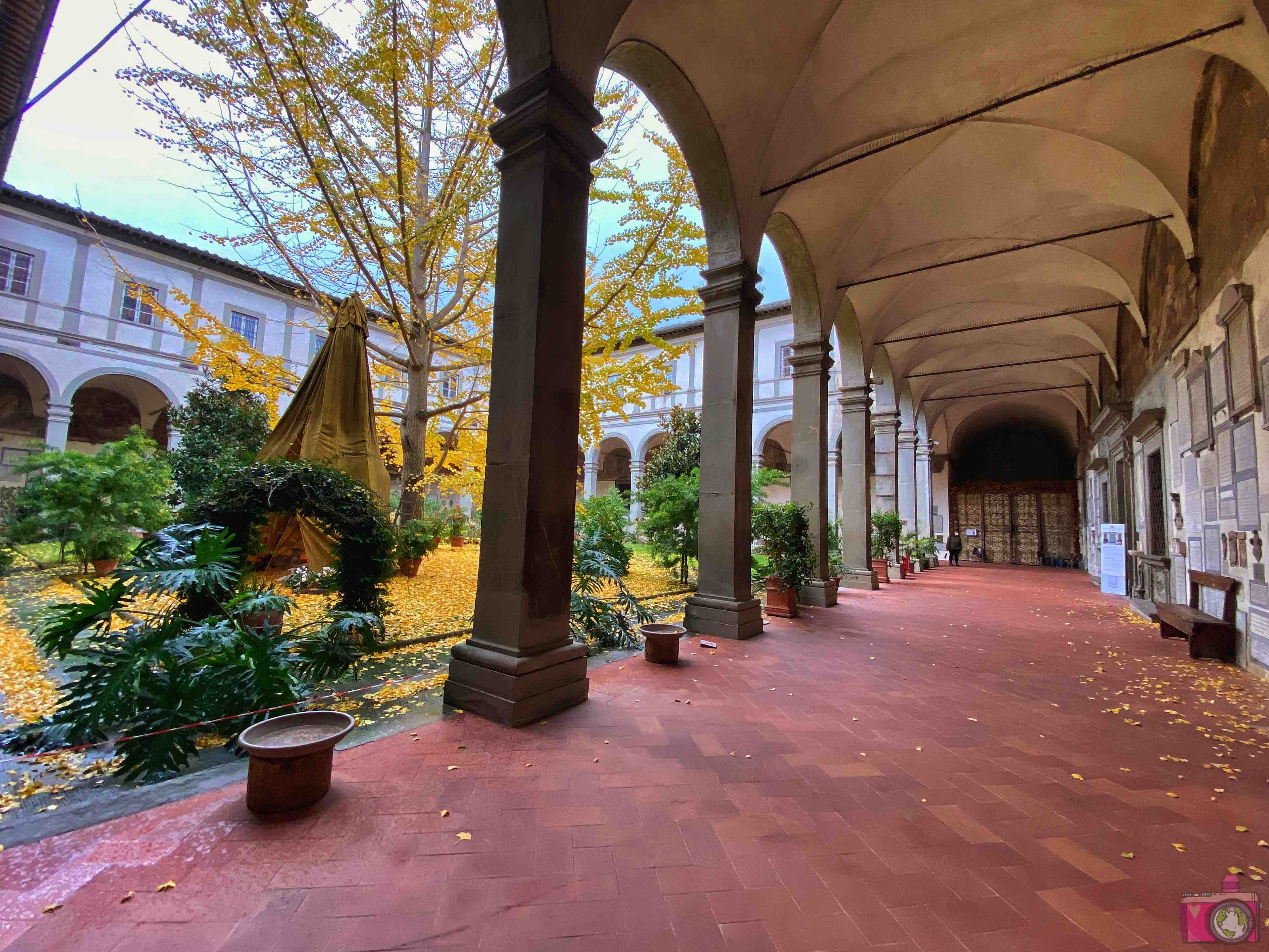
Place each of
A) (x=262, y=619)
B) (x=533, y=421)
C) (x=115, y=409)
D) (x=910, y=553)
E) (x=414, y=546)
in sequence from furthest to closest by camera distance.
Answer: (x=115, y=409), (x=910, y=553), (x=414, y=546), (x=262, y=619), (x=533, y=421)

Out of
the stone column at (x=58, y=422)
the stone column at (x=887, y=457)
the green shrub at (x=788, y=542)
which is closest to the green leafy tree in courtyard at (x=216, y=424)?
the stone column at (x=58, y=422)

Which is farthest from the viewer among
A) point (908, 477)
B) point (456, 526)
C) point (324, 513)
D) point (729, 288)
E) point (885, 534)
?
point (908, 477)

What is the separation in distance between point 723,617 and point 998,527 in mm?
21886

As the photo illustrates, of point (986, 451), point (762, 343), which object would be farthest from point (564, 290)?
point (986, 451)

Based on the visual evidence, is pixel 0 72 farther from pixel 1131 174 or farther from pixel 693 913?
pixel 1131 174

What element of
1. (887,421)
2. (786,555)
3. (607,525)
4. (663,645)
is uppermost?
(887,421)

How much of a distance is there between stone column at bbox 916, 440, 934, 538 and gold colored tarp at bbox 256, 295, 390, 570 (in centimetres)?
1725

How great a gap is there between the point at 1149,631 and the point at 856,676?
5.58 metres

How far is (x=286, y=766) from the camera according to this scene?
7.01ft

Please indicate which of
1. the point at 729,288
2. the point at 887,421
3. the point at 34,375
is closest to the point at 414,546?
the point at 729,288

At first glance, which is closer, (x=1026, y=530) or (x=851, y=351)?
(x=851, y=351)

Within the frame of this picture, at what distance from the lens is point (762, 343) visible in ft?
71.9

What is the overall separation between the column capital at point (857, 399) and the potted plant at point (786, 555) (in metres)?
4.20

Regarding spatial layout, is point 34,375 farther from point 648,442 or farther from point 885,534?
point 885,534
